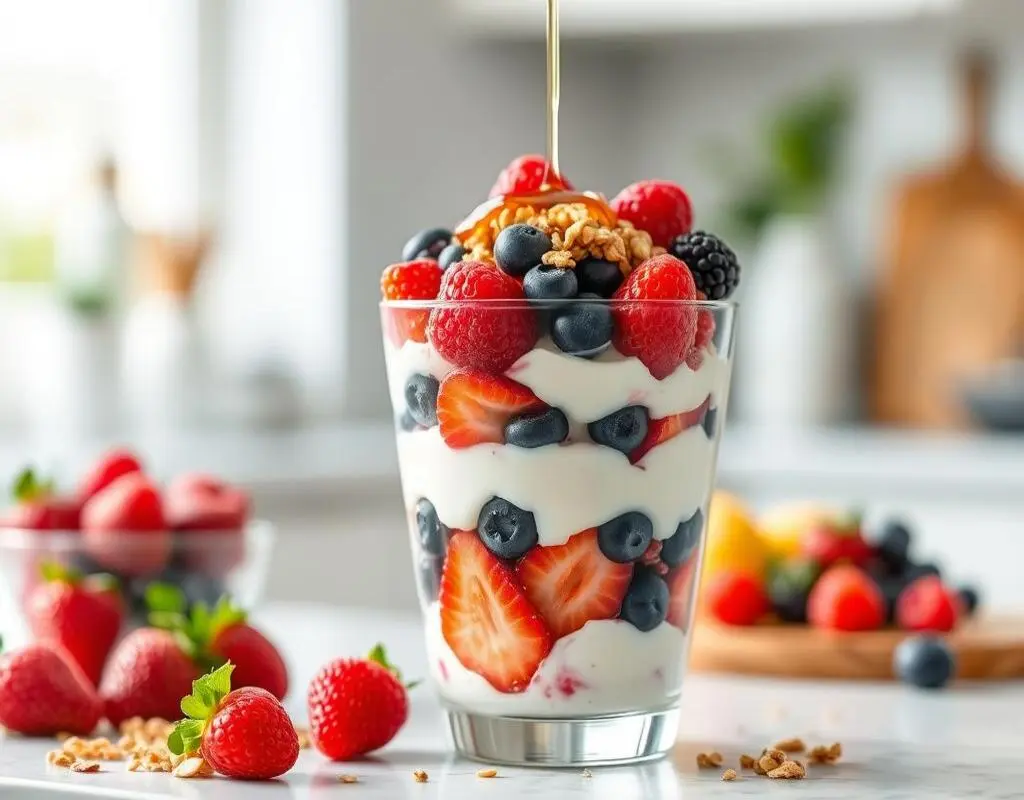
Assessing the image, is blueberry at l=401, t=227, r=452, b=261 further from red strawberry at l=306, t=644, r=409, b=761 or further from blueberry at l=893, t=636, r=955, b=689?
blueberry at l=893, t=636, r=955, b=689

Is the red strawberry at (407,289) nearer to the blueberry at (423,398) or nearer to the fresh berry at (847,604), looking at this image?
the blueberry at (423,398)

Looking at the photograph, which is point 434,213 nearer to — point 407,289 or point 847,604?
point 847,604

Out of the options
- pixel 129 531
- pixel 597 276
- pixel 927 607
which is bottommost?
pixel 927 607

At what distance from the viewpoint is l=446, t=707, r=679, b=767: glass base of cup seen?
Result: 0.93 meters

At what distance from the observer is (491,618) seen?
0.92m

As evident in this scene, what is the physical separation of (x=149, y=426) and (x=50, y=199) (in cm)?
48

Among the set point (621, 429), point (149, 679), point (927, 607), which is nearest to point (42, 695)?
point (149, 679)

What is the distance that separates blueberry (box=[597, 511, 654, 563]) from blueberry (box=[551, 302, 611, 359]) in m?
0.10

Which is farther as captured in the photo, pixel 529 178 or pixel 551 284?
pixel 529 178

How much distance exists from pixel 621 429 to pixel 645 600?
0.34 feet

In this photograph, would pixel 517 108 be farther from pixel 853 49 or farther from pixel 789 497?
pixel 789 497

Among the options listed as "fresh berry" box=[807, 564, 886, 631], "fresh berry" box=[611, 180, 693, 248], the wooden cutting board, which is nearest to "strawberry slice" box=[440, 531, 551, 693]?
"fresh berry" box=[611, 180, 693, 248]

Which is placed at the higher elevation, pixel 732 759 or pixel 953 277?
pixel 953 277

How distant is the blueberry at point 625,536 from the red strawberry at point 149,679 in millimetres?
328
